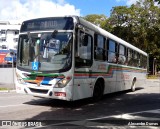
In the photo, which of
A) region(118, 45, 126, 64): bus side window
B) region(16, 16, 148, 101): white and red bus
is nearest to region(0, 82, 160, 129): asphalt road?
region(16, 16, 148, 101): white and red bus

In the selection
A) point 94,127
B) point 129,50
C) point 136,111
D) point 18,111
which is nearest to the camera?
point 94,127

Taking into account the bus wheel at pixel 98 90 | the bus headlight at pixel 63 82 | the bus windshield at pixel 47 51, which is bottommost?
the bus wheel at pixel 98 90

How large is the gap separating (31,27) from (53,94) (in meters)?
2.76

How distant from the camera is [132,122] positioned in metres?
8.98

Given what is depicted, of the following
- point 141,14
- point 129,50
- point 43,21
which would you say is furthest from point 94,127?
point 141,14

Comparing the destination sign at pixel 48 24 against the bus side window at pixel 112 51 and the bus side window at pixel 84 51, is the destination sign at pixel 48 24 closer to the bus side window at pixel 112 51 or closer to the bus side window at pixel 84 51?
the bus side window at pixel 84 51

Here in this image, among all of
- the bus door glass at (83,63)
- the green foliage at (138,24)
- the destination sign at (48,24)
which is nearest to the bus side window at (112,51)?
the bus door glass at (83,63)

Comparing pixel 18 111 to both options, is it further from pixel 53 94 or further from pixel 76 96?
pixel 76 96

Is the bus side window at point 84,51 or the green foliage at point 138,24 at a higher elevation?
the green foliage at point 138,24

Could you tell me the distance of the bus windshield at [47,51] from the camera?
10805 mm

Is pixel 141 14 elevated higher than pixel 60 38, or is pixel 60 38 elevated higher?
pixel 141 14

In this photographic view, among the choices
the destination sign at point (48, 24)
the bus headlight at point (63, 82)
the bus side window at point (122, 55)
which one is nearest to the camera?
the bus headlight at point (63, 82)

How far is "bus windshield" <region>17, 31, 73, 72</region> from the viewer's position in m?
10.8

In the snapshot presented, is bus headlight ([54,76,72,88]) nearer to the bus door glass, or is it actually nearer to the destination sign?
the bus door glass
